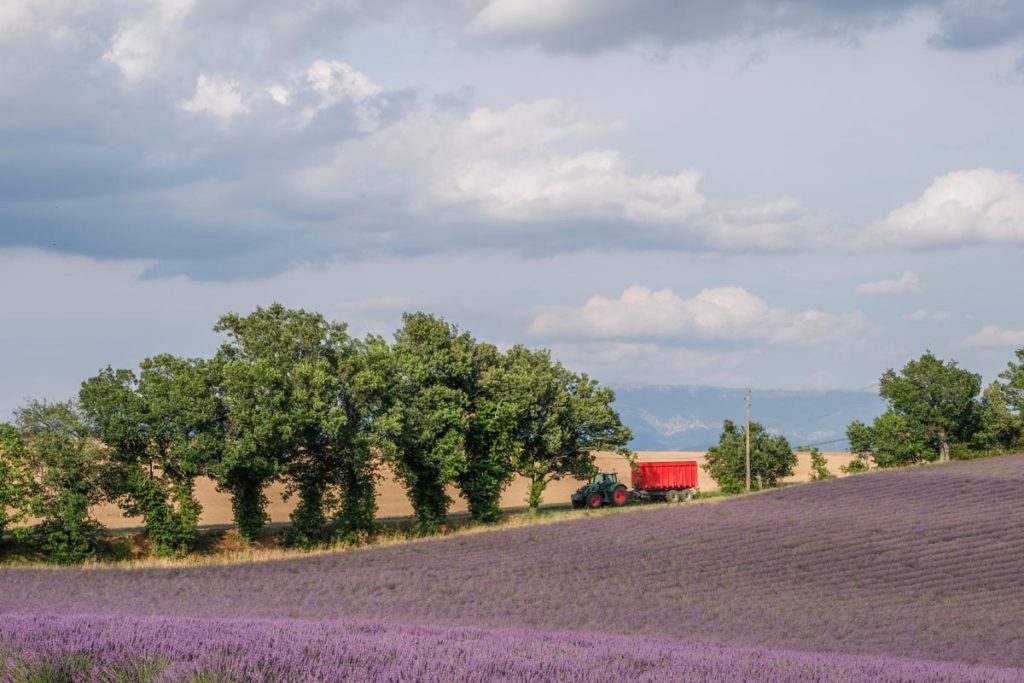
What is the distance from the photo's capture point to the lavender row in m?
9.95

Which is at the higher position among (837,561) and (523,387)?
(523,387)

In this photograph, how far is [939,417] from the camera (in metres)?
65.1

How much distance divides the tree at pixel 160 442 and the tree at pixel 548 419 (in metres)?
13.9

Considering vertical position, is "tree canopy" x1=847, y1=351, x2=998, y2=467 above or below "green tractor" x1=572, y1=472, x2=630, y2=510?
above

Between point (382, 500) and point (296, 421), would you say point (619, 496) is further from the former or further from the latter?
point (296, 421)

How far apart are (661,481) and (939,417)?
1915 centimetres

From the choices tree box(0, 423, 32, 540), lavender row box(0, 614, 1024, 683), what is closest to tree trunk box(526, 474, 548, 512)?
tree box(0, 423, 32, 540)

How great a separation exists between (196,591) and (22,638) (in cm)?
1591

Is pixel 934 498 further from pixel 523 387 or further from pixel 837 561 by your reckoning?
pixel 523 387

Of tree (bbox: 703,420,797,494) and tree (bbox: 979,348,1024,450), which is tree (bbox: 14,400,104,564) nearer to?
tree (bbox: 703,420,797,494)

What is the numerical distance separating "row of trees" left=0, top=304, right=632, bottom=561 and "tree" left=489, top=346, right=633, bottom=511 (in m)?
0.24

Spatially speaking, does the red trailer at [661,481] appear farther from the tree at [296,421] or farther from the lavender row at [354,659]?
the lavender row at [354,659]

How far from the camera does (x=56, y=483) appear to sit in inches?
1507

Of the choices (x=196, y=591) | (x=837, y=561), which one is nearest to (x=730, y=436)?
(x=837, y=561)
